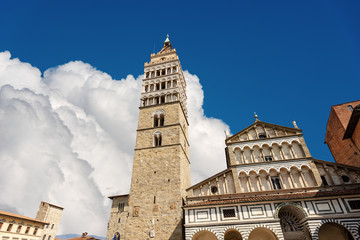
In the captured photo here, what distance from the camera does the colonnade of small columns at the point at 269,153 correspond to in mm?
19500

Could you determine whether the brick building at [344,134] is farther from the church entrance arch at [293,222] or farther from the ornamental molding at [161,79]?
the ornamental molding at [161,79]

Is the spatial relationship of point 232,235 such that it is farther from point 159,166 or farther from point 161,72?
point 161,72

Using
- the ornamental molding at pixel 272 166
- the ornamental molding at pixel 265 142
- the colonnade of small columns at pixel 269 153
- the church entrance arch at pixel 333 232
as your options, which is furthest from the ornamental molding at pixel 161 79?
the church entrance arch at pixel 333 232

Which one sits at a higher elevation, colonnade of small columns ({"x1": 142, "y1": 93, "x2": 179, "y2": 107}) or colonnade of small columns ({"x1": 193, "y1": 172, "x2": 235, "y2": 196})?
colonnade of small columns ({"x1": 142, "y1": 93, "x2": 179, "y2": 107})

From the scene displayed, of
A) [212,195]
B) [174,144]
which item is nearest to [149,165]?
[174,144]

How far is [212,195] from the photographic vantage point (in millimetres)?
18391

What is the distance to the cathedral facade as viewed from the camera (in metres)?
14.9

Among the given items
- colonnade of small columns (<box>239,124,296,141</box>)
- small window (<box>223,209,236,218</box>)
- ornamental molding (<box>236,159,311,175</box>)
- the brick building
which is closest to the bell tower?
small window (<box>223,209,236,218</box>)

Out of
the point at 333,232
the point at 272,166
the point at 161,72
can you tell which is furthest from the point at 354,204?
the point at 161,72

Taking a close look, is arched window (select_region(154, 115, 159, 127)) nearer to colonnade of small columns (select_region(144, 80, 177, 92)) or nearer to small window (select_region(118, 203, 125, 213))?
colonnade of small columns (select_region(144, 80, 177, 92))

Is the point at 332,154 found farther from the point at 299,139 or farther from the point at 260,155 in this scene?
the point at 260,155

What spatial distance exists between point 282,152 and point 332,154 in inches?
494

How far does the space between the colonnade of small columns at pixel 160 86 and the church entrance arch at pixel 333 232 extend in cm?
2062

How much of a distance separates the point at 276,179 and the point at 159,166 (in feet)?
36.1
